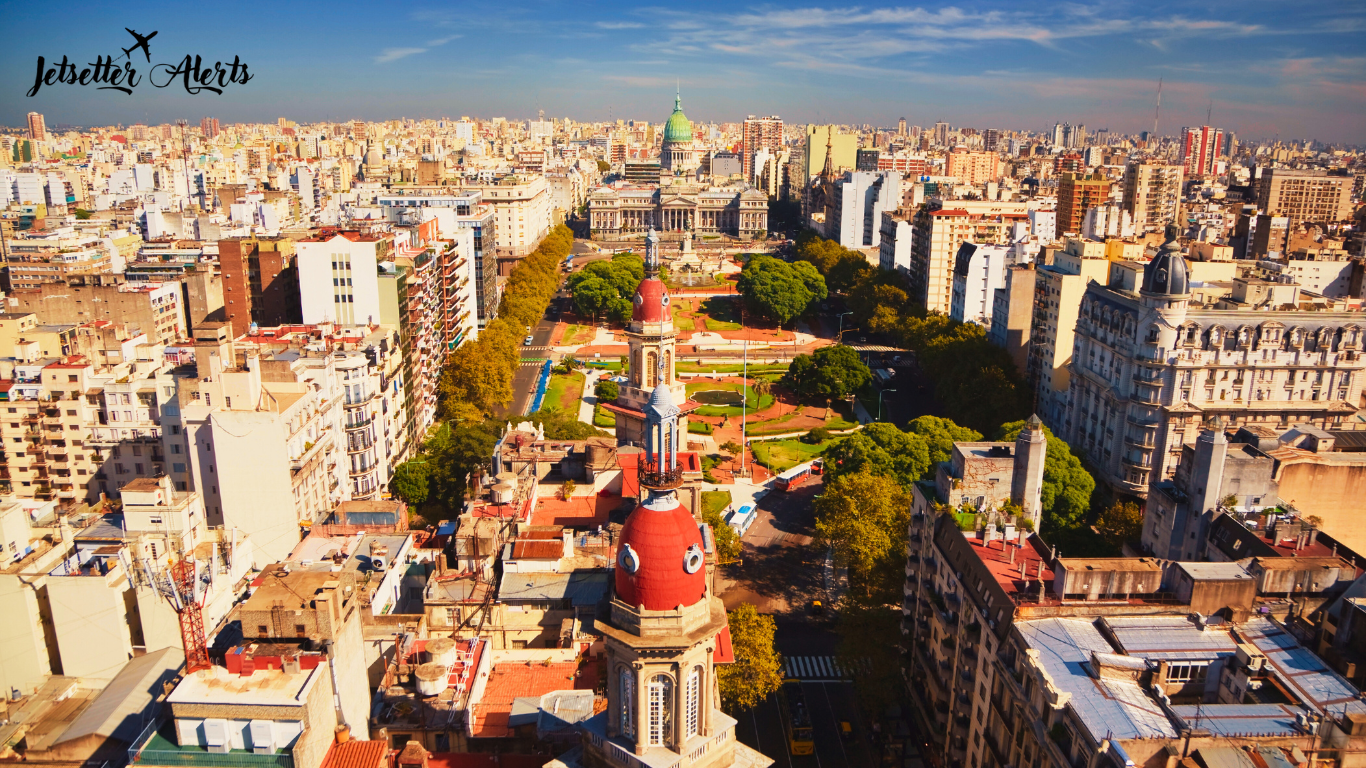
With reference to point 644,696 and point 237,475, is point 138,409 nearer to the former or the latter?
point 237,475

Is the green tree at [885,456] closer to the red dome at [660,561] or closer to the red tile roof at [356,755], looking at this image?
the red dome at [660,561]

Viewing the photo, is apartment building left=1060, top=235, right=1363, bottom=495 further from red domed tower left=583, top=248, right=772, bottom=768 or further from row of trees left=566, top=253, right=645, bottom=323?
row of trees left=566, top=253, right=645, bottom=323

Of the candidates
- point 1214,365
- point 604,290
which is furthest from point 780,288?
point 1214,365

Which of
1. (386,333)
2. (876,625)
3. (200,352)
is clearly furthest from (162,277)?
(876,625)

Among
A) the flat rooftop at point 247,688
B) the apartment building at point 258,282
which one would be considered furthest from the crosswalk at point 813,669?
the apartment building at point 258,282

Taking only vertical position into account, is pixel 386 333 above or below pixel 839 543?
above

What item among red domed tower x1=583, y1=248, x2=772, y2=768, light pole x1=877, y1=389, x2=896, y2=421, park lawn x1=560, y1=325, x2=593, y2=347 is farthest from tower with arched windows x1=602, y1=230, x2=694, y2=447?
park lawn x1=560, y1=325, x2=593, y2=347

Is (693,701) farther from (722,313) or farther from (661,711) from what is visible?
(722,313)
